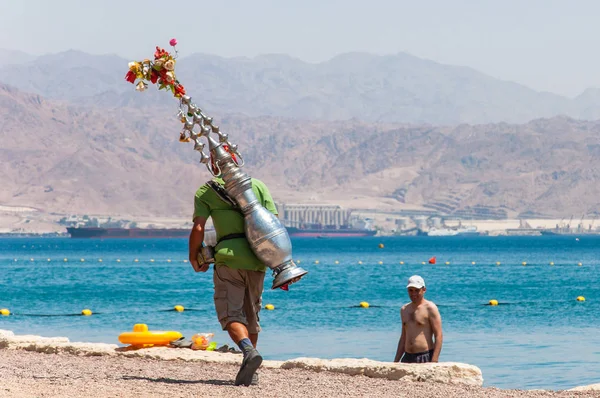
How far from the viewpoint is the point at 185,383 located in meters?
10.9

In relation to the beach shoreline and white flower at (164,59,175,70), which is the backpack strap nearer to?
white flower at (164,59,175,70)

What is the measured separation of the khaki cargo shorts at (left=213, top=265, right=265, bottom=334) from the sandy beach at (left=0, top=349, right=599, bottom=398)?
629 millimetres

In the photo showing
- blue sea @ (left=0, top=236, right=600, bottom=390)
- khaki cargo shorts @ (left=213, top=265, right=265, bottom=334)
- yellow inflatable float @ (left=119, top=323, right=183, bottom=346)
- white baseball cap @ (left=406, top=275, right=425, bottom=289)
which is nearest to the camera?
khaki cargo shorts @ (left=213, top=265, right=265, bottom=334)

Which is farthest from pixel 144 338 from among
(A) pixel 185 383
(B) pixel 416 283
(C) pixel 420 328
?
(B) pixel 416 283

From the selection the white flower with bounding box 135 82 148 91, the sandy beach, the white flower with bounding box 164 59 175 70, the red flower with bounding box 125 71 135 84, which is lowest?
the sandy beach

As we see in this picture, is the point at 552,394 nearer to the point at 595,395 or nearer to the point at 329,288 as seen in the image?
the point at 595,395

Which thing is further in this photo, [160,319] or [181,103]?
[160,319]

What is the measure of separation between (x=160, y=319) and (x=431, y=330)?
19944 mm

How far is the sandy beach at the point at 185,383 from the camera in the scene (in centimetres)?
Answer: 1016

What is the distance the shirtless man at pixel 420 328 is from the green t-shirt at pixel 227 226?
7.70 feet

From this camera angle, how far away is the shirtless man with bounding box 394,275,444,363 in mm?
12398

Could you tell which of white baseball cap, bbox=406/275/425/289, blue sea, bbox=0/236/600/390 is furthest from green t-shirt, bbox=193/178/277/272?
blue sea, bbox=0/236/600/390

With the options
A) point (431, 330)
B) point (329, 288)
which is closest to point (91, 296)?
point (329, 288)

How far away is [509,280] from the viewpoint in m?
60.8
